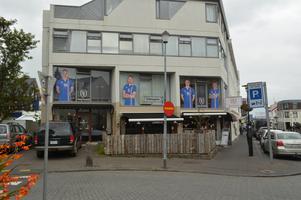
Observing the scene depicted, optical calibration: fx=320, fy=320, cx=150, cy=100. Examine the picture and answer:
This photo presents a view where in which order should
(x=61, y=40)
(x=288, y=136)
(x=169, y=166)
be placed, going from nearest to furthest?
1. (x=169, y=166)
2. (x=288, y=136)
3. (x=61, y=40)

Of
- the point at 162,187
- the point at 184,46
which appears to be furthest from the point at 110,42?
the point at 162,187

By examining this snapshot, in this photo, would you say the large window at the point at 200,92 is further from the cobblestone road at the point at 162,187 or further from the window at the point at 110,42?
the cobblestone road at the point at 162,187

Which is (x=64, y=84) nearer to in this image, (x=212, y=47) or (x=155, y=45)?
(x=155, y=45)

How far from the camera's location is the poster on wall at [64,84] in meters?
24.3

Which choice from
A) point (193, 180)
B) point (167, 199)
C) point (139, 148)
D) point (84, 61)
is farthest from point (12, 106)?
point (167, 199)

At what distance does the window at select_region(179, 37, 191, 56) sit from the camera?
26.1 m

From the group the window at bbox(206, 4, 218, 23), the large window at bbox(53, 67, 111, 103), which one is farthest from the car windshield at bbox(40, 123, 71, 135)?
the window at bbox(206, 4, 218, 23)

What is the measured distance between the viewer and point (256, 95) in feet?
50.2

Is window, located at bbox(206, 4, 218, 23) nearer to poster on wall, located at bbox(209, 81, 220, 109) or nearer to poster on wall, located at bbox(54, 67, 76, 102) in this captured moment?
poster on wall, located at bbox(209, 81, 220, 109)

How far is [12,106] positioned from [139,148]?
1168 centimetres

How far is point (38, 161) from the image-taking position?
16.2 meters

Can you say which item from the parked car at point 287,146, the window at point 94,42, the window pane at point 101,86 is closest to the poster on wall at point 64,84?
the window pane at point 101,86

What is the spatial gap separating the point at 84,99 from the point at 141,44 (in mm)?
6262

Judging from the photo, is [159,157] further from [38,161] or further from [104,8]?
[104,8]
